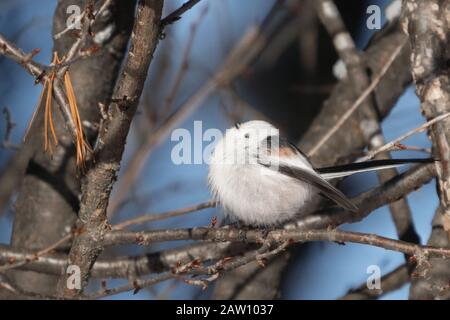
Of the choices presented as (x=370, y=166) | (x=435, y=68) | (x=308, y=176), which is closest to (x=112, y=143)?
(x=308, y=176)

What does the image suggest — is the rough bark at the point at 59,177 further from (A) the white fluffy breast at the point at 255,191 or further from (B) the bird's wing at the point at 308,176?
(B) the bird's wing at the point at 308,176

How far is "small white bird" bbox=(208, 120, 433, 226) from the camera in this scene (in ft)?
9.21

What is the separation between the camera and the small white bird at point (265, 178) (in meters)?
2.81

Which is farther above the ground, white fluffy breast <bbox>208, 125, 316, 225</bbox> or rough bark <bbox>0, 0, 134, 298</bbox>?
rough bark <bbox>0, 0, 134, 298</bbox>

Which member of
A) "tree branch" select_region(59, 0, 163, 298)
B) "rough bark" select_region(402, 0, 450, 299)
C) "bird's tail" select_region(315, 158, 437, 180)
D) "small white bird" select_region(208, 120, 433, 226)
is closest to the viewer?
"tree branch" select_region(59, 0, 163, 298)

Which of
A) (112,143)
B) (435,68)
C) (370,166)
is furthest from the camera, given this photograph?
(370,166)

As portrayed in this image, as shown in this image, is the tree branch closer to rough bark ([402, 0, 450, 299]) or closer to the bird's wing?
the bird's wing

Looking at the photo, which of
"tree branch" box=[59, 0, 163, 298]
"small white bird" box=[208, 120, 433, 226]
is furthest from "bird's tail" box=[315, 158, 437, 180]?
"tree branch" box=[59, 0, 163, 298]

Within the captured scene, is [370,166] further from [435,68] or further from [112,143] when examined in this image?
[112,143]

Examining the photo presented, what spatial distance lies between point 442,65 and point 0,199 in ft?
8.64

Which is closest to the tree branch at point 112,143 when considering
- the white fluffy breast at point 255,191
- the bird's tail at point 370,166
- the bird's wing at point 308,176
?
the white fluffy breast at point 255,191

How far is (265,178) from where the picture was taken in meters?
2.84

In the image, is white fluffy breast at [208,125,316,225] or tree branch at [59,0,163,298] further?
white fluffy breast at [208,125,316,225]

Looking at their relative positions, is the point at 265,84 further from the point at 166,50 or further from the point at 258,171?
the point at 258,171
